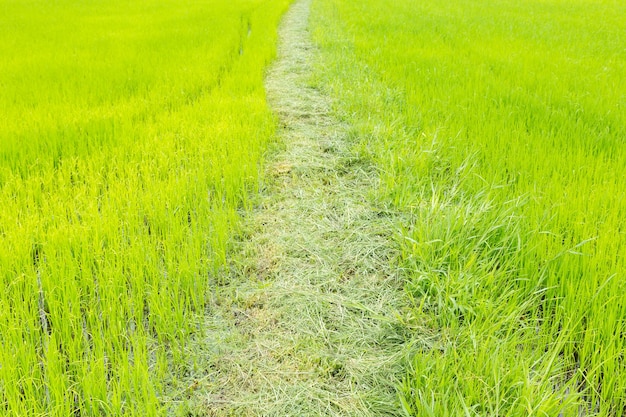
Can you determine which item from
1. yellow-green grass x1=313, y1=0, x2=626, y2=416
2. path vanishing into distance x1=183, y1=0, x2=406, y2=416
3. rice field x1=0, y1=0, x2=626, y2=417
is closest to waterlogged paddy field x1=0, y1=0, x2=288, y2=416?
rice field x1=0, y1=0, x2=626, y2=417

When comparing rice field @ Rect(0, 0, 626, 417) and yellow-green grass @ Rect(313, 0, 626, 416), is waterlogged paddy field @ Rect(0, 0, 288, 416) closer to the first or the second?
rice field @ Rect(0, 0, 626, 417)

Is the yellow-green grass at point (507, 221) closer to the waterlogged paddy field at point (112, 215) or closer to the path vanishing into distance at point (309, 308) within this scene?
the path vanishing into distance at point (309, 308)

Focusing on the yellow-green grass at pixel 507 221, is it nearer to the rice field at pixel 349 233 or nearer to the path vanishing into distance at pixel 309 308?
the rice field at pixel 349 233

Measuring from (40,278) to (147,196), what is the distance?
64 centimetres

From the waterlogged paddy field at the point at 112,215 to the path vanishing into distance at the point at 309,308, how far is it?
0.48ft

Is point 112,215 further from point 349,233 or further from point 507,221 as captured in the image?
point 507,221

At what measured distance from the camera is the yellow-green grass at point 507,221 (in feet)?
3.74

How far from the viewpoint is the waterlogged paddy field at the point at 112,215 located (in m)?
1.20

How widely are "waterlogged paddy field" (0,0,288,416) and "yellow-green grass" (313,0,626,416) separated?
33.1 inches

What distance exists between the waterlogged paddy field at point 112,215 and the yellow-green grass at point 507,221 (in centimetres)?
84

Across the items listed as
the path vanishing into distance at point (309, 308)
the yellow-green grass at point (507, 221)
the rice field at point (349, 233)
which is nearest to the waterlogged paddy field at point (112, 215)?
the rice field at point (349, 233)


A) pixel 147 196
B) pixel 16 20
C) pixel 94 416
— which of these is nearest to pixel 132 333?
pixel 94 416

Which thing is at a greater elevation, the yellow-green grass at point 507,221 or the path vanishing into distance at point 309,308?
the yellow-green grass at point 507,221

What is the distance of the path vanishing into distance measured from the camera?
1.20m
